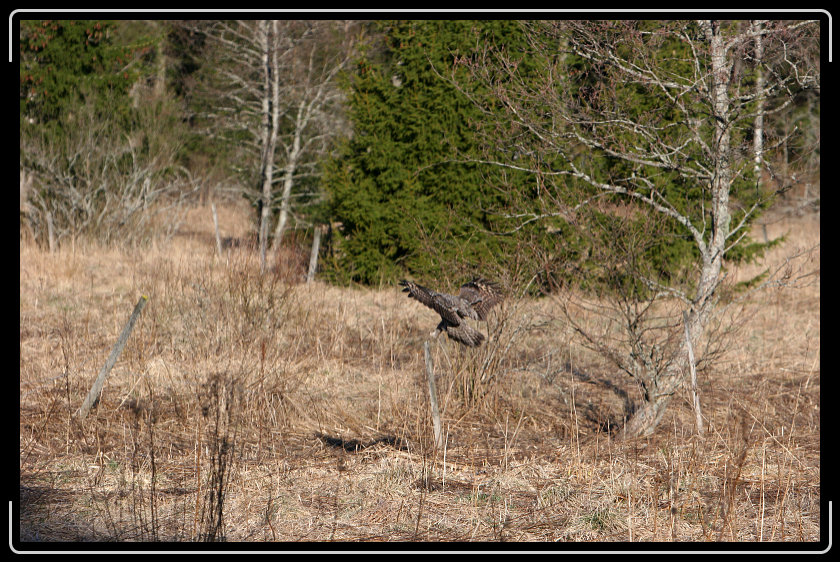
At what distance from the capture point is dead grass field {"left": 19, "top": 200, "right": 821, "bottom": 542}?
14.9 feet

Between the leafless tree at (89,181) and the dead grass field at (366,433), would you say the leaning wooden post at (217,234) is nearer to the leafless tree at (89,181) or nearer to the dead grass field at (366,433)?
the dead grass field at (366,433)

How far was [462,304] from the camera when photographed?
572 cm

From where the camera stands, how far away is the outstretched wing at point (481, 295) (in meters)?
5.95

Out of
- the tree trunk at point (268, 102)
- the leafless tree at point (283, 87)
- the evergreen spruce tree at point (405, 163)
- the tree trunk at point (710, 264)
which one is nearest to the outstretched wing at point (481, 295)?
the tree trunk at point (710, 264)

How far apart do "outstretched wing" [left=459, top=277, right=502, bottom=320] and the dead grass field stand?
2.22 ft

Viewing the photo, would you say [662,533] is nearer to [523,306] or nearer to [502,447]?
[502,447]

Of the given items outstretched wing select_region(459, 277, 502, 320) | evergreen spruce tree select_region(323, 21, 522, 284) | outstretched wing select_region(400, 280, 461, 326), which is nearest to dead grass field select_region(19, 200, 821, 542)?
outstretched wing select_region(459, 277, 502, 320)

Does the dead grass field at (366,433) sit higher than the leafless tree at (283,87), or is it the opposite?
the leafless tree at (283,87)

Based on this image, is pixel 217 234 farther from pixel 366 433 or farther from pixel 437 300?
pixel 437 300

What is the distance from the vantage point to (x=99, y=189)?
1441cm

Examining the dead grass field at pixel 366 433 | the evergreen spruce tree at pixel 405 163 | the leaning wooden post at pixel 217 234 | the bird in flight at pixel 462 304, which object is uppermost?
the evergreen spruce tree at pixel 405 163

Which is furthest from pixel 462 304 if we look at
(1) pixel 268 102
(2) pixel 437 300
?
(1) pixel 268 102

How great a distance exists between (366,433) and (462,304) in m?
1.30

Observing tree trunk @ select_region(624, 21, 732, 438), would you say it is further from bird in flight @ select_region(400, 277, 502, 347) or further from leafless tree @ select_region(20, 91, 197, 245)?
leafless tree @ select_region(20, 91, 197, 245)
